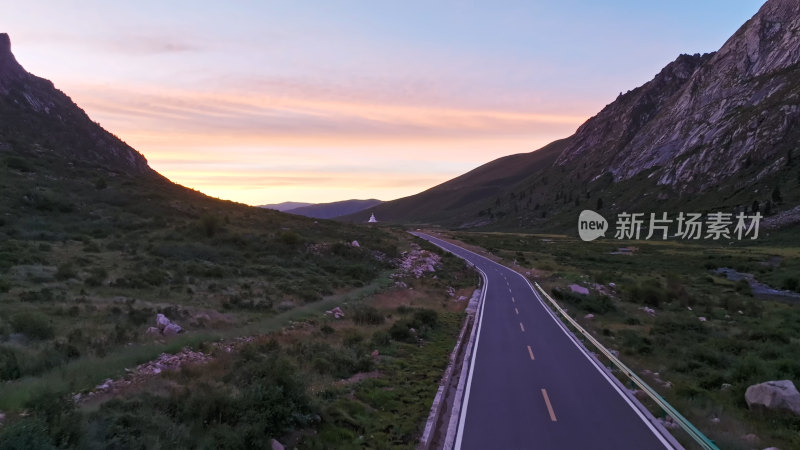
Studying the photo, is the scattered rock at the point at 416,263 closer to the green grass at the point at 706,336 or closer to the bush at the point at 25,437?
the green grass at the point at 706,336

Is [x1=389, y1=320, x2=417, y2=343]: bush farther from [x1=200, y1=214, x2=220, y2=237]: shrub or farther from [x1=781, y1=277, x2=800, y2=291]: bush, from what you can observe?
[x1=781, y1=277, x2=800, y2=291]: bush

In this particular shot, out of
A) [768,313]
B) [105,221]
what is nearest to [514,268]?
[768,313]

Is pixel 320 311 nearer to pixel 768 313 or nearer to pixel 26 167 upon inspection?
pixel 768 313

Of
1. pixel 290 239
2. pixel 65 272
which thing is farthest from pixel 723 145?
pixel 65 272

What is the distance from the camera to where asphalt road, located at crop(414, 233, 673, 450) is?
10.5 metres

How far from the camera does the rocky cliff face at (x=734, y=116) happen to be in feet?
408

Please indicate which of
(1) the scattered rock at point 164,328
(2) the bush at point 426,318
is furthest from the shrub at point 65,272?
(2) the bush at point 426,318

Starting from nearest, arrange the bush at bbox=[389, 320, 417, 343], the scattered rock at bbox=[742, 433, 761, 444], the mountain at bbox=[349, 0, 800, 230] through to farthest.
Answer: the scattered rock at bbox=[742, 433, 761, 444] < the bush at bbox=[389, 320, 417, 343] < the mountain at bbox=[349, 0, 800, 230]

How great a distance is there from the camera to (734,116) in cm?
14150

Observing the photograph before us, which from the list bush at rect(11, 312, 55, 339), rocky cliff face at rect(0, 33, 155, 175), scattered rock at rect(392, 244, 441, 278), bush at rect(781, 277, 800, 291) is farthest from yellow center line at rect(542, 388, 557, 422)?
rocky cliff face at rect(0, 33, 155, 175)

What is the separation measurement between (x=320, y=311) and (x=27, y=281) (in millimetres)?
12728

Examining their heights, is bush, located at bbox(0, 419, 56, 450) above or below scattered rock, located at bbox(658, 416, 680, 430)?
above

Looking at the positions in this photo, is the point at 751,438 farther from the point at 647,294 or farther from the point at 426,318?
the point at 647,294

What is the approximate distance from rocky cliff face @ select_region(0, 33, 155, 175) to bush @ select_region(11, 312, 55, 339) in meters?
54.3
